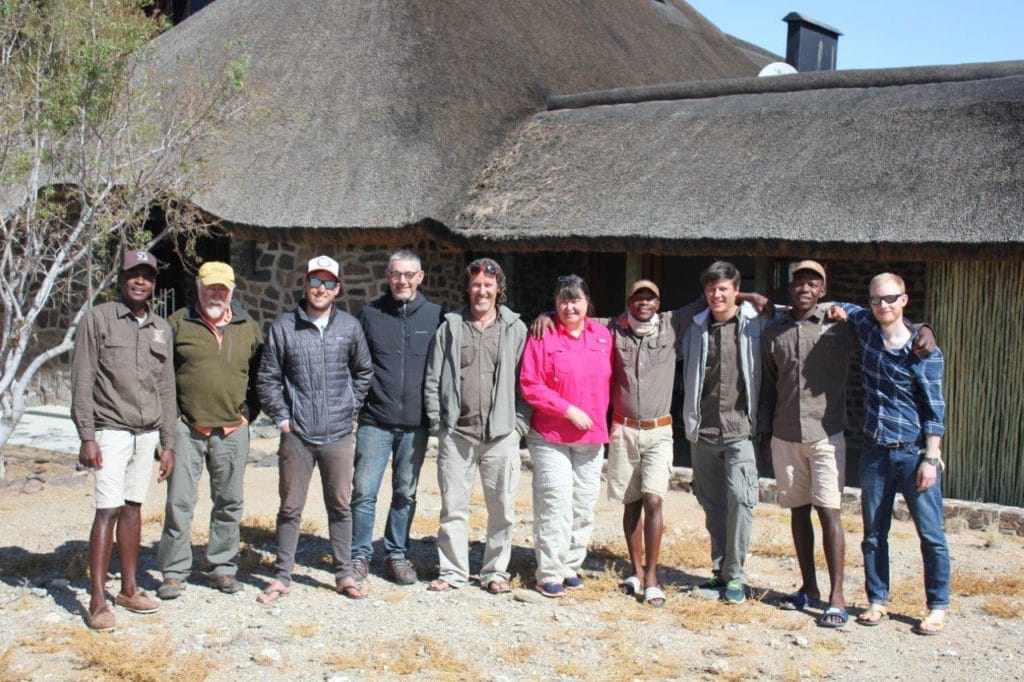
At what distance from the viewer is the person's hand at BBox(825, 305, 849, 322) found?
16.6 feet

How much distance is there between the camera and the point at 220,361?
16.7 ft

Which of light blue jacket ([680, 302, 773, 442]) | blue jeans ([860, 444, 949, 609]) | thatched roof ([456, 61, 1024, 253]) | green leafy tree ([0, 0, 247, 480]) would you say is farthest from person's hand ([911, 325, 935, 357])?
green leafy tree ([0, 0, 247, 480])

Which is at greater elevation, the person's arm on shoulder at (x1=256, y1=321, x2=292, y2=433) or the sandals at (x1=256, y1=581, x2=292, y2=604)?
the person's arm on shoulder at (x1=256, y1=321, x2=292, y2=433)

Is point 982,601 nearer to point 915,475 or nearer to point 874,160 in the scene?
point 915,475

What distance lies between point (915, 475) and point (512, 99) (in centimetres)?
749

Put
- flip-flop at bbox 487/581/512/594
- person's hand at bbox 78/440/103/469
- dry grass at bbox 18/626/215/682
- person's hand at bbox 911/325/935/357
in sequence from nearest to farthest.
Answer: dry grass at bbox 18/626/215/682
person's hand at bbox 78/440/103/469
person's hand at bbox 911/325/935/357
flip-flop at bbox 487/581/512/594

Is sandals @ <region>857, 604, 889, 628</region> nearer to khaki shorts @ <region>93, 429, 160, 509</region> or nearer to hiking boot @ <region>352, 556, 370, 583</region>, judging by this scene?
hiking boot @ <region>352, 556, 370, 583</region>

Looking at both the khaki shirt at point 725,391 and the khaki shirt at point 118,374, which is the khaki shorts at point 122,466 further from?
the khaki shirt at point 725,391

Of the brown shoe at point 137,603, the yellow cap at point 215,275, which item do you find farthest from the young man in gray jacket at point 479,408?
the brown shoe at point 137,603

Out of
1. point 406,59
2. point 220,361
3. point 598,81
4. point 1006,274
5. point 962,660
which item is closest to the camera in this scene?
point 962,660

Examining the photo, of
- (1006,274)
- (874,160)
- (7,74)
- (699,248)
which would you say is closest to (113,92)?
(7,74)

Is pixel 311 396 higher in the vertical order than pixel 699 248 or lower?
lower

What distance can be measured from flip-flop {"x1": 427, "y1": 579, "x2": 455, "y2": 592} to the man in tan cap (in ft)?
3.02

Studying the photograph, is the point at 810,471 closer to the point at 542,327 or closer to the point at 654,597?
the point at 654,597
